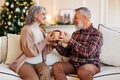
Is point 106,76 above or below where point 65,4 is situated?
below

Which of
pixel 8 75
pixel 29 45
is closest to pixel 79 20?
pixel 29 45

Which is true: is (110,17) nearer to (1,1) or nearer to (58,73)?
(1,1)

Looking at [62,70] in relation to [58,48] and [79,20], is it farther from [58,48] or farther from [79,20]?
[79,20]

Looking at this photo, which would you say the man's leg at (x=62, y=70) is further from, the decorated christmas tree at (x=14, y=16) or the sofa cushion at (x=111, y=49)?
the decorated christmas tree at (x=14, y=16)

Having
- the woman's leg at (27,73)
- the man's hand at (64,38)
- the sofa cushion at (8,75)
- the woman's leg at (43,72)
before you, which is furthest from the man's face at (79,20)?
the sofa cushion at (8,75)

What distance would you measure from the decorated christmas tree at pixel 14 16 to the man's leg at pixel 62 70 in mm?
3498

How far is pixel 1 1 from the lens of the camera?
22.5ft

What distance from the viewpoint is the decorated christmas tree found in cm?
598

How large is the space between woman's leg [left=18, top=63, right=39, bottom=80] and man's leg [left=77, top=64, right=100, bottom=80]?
46cm

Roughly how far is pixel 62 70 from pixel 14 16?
370 cm

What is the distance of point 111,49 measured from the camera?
289 centimetres

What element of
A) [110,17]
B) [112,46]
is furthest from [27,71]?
[110,17]

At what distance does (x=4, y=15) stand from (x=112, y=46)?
12.6 feet

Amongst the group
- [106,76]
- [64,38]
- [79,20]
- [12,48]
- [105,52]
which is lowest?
[106,76]
